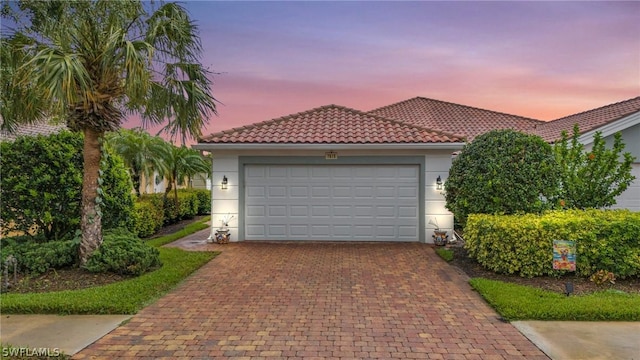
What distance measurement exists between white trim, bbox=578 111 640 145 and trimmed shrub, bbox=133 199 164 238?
1381 centimetres

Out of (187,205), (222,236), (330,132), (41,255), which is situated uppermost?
(330,132)

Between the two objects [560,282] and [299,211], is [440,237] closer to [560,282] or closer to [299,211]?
[560,282]

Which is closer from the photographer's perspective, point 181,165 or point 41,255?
point 41,255

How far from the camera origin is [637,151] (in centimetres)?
1052

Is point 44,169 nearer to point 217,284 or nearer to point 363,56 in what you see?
point 217,284

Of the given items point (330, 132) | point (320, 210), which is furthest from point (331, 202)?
point (330, 132)

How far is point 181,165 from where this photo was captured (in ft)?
49.9

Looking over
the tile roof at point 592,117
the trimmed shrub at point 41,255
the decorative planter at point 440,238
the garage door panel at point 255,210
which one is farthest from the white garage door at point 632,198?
the trimmed shrub at point 41,255

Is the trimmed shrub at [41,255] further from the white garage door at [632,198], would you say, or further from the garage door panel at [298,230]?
the white garage door at [632,198]

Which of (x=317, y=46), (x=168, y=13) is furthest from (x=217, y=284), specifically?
(x=317, y=46)

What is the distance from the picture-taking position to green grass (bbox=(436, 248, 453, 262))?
8.04 meters

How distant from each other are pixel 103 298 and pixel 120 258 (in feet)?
4.27

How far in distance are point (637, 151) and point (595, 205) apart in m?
4.21

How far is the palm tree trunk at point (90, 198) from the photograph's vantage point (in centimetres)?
643
